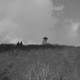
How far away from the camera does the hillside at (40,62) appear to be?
10.4 metres

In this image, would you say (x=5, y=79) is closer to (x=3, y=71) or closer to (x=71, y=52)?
(x=3, y=71)

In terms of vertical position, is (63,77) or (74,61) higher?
(74,61)

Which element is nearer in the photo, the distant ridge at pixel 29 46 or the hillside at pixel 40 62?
the hillside at pixel 40 62

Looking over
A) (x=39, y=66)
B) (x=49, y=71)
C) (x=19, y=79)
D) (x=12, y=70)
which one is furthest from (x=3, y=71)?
(x=49, y=71)

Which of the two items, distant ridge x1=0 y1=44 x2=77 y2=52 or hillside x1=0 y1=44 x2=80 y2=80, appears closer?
hillside x1=0 y1=44 x2=80 y2=80

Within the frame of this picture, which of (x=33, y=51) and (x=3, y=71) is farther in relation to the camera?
(x=33, y=51)

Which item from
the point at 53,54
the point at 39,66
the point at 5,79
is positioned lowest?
the point at 5,79

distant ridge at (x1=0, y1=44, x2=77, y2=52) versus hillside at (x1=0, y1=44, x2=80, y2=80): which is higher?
distant ridge at (x1=0, y1=44, x2=77, y2=52)

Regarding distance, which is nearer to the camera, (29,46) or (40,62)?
(40,62)

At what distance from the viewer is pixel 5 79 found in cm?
1067

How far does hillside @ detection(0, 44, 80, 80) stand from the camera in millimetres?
10398

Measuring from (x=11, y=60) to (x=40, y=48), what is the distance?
2.45m

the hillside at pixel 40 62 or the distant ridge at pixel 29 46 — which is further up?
the distant ridge at pixel 29 46

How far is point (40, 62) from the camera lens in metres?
11.4
